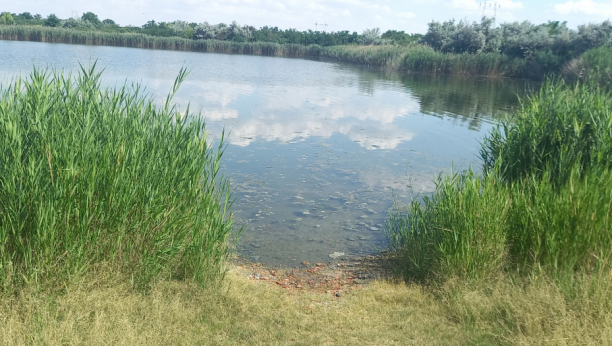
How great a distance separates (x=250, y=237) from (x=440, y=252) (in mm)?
3229

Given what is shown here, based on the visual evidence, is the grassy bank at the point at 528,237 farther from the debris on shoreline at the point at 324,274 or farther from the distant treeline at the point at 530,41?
the distant treeline at the point at 530,41

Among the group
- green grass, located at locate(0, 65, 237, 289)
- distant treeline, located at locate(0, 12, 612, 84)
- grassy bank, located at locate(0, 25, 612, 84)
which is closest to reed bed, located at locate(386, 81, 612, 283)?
green grass, located at locate(0, 65, 237, 289)

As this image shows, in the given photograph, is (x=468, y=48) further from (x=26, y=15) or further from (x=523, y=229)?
(x=26, y=15)

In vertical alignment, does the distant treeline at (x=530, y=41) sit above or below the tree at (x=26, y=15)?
below

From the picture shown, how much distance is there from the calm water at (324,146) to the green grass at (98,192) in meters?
2.12

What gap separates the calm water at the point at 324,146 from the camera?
838 cm

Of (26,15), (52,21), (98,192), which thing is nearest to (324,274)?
(98,192)

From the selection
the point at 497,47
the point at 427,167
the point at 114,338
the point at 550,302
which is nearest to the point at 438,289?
the point at 550,302

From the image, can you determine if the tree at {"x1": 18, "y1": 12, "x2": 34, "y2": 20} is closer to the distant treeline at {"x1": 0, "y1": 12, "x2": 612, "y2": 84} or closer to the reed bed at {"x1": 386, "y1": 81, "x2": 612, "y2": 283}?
the distant treeline at {"x1": 0, "y1": 12, "x2": 612, "y2": 84}

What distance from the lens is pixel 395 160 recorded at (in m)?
13.2

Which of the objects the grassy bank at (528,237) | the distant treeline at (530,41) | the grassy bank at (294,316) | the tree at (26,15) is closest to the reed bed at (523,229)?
the grassy bank at (528,237)

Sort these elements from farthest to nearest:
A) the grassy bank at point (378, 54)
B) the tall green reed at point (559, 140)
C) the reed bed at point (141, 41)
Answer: the reed bed at point (141, 41), the grassy bank at point (378, 54), the tall green reed at point (559, 140)

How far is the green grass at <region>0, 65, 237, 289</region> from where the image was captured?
4.26 metres

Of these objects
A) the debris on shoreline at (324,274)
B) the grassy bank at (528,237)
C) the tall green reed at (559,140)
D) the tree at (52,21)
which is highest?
the tree at (52,21)
